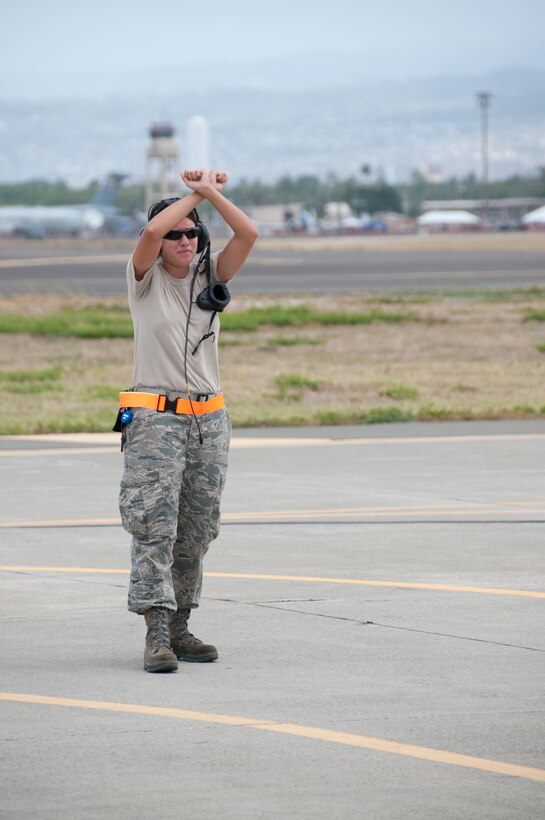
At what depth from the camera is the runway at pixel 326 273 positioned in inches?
1914

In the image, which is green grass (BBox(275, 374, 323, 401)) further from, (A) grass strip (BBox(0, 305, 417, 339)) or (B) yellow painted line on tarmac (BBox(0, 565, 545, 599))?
(B) yellow painted line on tarmac (BBox(0, 565, 545, 599))

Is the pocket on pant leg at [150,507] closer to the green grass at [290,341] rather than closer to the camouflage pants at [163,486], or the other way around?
the camouflage pants at [163,486]

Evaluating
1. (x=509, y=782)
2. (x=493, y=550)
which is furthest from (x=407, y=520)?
(x=509, y=782)

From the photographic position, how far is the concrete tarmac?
17.3 feet

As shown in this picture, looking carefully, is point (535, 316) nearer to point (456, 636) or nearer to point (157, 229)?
point (456, 636)

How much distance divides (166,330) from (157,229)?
474 mm

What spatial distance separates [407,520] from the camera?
11.6 m

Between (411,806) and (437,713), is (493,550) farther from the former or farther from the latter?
(411,806)

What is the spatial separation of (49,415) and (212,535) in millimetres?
12815

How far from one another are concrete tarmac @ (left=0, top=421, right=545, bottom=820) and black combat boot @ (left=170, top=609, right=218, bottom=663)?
82 millimetres

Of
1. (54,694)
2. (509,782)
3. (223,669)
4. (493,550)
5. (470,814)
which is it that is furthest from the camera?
(493,550)

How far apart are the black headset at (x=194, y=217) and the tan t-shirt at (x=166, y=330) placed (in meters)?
0.11

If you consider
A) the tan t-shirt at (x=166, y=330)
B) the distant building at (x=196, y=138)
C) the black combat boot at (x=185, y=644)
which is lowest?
the black combat boot at (x=185, y=644)

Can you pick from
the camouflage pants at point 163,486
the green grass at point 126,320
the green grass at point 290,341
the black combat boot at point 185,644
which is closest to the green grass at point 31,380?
the green grass at point 290,341
